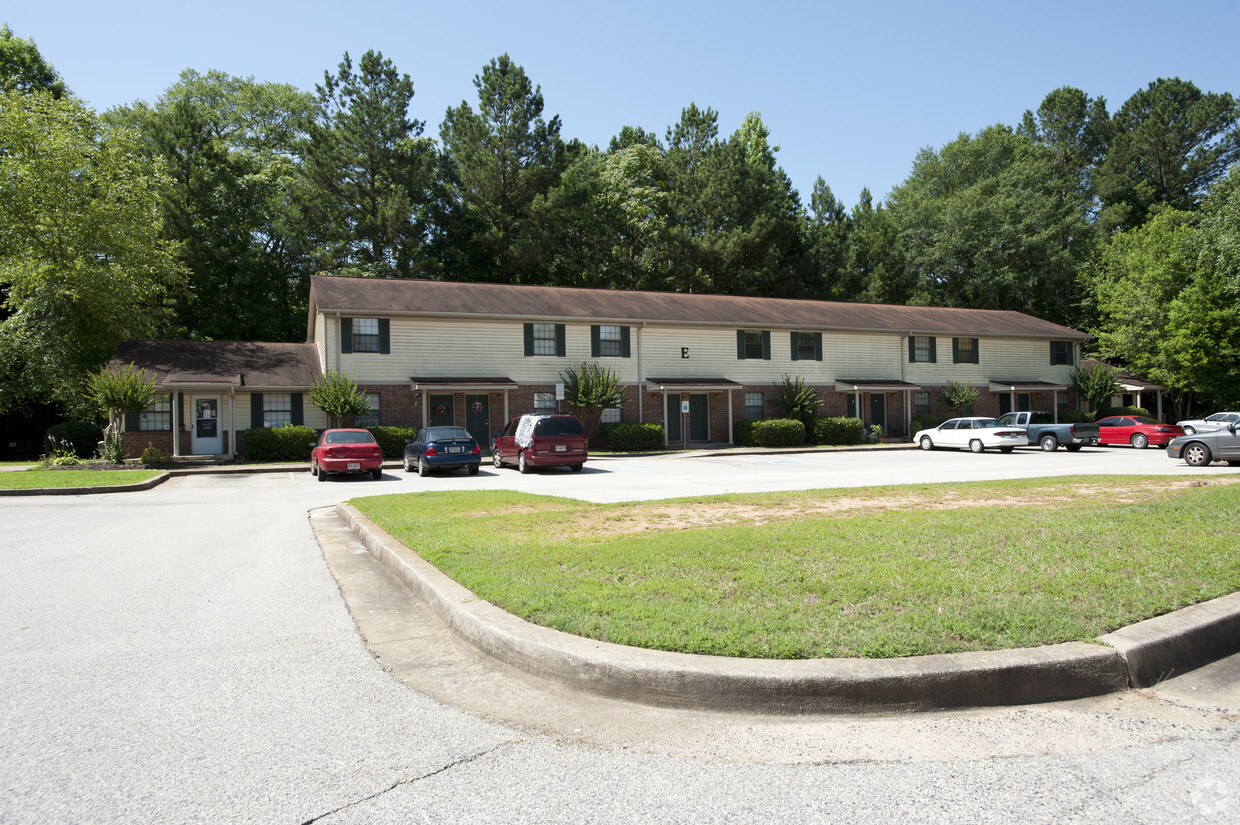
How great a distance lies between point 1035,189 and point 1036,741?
5776 cm

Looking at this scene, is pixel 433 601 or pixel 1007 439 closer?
pixel 433 601

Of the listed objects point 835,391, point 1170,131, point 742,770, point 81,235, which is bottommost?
point 742,770

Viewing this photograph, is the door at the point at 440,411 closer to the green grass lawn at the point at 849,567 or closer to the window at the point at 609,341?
the window at the point at 609,341

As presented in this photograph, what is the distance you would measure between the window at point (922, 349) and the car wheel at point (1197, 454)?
735 inches

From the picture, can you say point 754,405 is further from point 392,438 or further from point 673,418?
point 392,438

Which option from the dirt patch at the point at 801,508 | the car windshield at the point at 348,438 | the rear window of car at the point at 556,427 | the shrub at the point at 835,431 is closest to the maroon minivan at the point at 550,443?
the rear window of car at the point at 556,427

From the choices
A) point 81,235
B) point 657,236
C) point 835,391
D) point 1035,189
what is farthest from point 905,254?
point 81,235

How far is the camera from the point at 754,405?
35219 mm

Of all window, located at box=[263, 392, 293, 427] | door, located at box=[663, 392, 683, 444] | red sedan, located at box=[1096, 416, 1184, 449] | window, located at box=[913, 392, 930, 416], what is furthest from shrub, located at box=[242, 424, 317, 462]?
red sedan, located at box=[1096, 416, 1184, 449]

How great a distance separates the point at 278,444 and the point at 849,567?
2466cm

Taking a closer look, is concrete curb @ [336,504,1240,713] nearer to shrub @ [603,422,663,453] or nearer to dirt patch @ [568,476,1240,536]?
dirt patch @ [568,476,1240,536]

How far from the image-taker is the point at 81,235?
30.7 metres

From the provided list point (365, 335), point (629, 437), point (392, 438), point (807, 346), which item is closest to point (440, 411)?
point (392, 438)

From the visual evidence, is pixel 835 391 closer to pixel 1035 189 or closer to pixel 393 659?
pixel 1035 189
